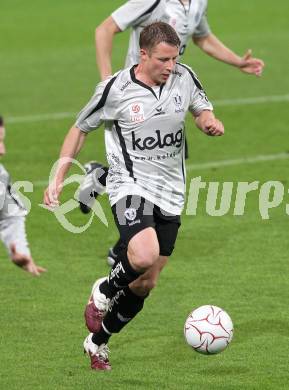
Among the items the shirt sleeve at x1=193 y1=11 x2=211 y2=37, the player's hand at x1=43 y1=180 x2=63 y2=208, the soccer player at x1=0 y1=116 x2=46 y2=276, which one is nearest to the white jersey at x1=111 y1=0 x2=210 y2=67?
the shirt sleeve at x1=193 y1=11 x2=211 y2=37

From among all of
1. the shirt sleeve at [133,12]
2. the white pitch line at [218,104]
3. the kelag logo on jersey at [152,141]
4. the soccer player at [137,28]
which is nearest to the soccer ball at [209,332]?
the kelag logo on jersey at [152,141]

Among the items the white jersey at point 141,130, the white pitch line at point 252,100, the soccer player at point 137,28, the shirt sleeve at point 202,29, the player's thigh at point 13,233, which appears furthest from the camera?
the white pitch line at point 252,100

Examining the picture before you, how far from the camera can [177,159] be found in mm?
9539

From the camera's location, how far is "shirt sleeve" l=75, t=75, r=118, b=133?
30.9ft

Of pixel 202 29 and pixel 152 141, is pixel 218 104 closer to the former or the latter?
pixel 202 29

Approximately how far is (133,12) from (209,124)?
9.89ft

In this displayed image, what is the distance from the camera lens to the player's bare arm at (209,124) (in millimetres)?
9148

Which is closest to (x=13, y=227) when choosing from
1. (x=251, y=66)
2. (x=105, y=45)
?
(x=105, y=45)

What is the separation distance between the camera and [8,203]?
9.34 meters

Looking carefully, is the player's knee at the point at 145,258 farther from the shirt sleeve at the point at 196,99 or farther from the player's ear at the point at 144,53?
the player's ear at the point at 144,53

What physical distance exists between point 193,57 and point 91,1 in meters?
9.18

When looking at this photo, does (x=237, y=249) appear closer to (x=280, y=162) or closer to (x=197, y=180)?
(x=197, y=180)

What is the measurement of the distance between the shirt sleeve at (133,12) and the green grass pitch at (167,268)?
240 cm

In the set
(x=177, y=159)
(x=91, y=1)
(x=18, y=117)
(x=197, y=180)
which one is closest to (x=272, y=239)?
(x=197, y=180)
